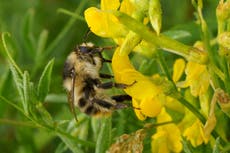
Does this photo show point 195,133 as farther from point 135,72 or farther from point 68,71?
point 68,71

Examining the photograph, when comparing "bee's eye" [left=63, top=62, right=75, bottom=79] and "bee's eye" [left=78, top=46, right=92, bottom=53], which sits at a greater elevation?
"bee's eye" [left=78, top=46, right=92, bottom=53]

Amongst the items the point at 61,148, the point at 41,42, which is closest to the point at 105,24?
the point at 61,148

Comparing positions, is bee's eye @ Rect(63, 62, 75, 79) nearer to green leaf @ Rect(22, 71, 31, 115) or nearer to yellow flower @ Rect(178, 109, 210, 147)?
green leaf @ Rect(22, 71, 31, 115)

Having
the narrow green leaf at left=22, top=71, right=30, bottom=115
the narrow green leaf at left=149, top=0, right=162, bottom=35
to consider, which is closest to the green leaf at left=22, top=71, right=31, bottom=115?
the narrow green leaf at left=22, top=71, right=30, bottom=115

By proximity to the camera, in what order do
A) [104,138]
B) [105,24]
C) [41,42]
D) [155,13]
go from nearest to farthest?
[155,13], [105,24], [104,138], [41,42]

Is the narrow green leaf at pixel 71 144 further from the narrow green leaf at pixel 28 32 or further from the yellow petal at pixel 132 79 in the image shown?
the narrow green leaf at pixel 28 32

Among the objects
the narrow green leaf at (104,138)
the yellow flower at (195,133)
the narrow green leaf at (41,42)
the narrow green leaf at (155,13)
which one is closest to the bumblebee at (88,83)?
the narrow green leaf at (104,138)
